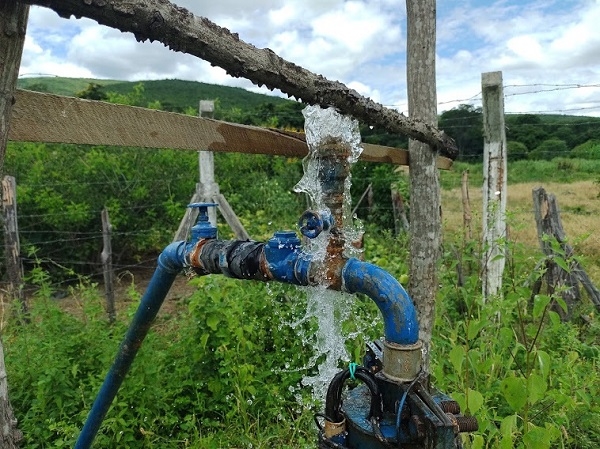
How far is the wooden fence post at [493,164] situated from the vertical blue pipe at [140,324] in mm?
2795

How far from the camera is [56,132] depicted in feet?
3.17

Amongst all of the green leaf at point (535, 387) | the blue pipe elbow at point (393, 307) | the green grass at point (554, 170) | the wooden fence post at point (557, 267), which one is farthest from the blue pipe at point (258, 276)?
the green grass at point (554, 170)

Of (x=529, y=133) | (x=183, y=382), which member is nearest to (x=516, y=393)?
(x=183, y=382)

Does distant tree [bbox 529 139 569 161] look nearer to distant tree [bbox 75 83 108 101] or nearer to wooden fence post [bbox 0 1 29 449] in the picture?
wooden fence post [bbox 0 1 29 449]

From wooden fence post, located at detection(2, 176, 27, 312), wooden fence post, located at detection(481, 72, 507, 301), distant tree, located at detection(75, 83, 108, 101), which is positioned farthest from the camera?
distant tree, located at detection(75, 83, 108, 101)

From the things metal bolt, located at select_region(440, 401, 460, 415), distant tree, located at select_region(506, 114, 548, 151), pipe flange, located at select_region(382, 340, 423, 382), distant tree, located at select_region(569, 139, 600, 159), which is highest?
distant tree, located at select_region(506, 114, 548, 151)

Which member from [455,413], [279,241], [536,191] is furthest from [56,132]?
[536,191]

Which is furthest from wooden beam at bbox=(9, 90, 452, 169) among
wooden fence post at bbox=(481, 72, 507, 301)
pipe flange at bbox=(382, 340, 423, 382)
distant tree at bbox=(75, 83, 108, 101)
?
distant tree at bbox=(75, 83, 108, 101)

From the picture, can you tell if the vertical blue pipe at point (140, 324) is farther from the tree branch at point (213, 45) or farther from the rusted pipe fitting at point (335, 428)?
the rusted pipe fitting at point (335, 428)

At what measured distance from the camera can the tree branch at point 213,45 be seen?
2.33 feet

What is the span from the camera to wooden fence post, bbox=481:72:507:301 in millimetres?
3688

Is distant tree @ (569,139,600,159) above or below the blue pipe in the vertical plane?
above

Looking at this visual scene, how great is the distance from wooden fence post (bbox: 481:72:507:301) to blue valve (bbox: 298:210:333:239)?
2.84 metres

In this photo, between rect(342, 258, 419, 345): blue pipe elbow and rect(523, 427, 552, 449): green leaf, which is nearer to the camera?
rect(342, 258, 419, 345): blue pipe elbow
